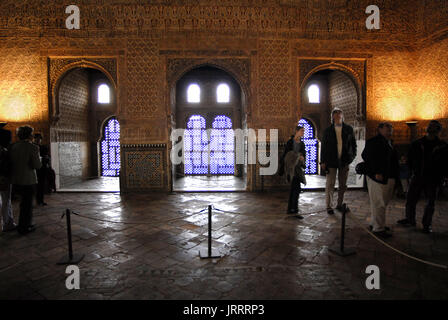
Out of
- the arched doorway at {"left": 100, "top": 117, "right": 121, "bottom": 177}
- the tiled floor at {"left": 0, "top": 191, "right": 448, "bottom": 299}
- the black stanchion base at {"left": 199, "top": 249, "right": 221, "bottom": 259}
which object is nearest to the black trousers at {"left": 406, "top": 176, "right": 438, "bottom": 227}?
the tiled floor at {"left": 0, "top": 191, "right": 448, "bottom": 299}

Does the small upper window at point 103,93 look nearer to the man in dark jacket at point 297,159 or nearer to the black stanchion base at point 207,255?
the man in dark jacket at point 297,159

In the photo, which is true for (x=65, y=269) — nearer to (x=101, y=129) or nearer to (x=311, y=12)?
(x=311, y=12)

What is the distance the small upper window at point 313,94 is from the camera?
12.8 metres

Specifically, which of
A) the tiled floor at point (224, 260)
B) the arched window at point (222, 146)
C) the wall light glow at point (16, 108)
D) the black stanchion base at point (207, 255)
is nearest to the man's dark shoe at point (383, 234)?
the tiled floor at point (224, 260)

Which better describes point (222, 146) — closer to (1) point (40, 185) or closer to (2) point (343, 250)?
(1) point (40, 185)

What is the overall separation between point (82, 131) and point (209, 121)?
18.8ft

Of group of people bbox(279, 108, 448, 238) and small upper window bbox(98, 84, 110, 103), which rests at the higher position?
small upper window bbox(98, 84, 110, 103)

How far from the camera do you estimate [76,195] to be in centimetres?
787

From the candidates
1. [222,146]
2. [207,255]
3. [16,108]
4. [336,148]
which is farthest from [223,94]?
[207,255]

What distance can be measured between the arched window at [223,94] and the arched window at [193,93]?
93cm

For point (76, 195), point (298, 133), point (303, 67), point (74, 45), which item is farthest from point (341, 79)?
point (76, 195)

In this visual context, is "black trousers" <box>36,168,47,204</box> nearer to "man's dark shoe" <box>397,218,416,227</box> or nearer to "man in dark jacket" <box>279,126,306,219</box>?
"man in dark jacket" <box>279,126,306,219</box>

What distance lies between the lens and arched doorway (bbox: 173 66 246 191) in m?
12.5

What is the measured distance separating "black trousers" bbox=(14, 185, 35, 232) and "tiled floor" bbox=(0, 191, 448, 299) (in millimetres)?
225
